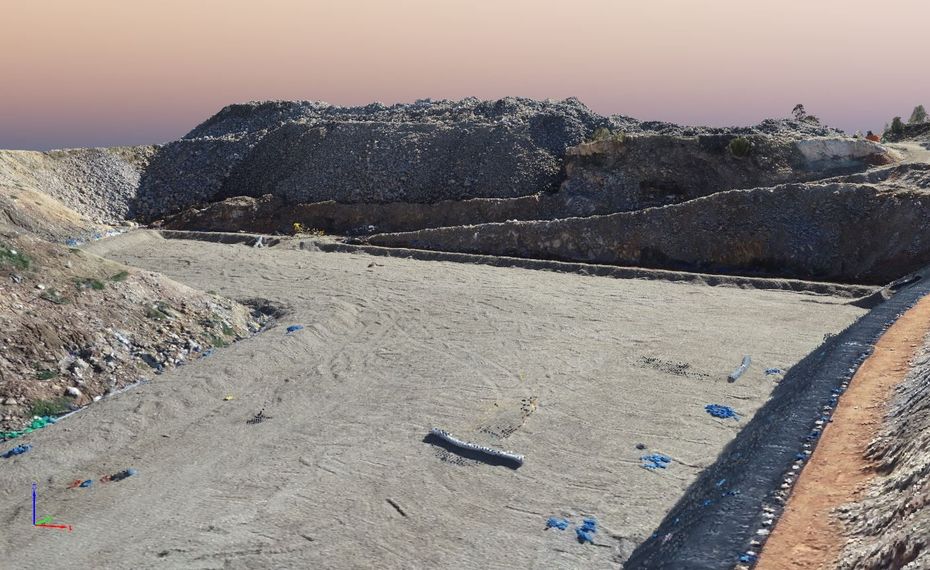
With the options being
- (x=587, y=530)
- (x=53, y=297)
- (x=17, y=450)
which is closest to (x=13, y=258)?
(x=53, y=297)

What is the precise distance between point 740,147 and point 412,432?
20261 mm

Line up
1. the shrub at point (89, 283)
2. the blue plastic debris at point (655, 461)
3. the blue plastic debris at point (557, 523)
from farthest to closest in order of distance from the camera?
the shrub at point (89, 283)
the blue plastic debris at point (655, 461)
the blue plastic debris at point (557, 523)

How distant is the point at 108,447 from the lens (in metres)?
12.0

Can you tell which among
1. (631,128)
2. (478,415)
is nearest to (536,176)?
(631,128)

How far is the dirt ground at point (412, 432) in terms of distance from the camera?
9.39 metres

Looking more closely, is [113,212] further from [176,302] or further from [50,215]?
[176,302]

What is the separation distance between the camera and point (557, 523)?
9609mm

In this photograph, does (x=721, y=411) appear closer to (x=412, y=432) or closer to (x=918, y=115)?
(x=412, y=432)

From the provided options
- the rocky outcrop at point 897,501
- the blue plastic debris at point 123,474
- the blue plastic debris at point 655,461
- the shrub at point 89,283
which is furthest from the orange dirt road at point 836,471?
the shrub at point 89,283

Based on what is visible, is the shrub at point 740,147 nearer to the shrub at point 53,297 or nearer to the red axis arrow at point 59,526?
the shrub at point 53,297

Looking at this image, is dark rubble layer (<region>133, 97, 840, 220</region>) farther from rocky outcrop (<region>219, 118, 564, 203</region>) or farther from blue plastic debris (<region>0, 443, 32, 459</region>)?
blue plastic debris (<region>0, 443, 32, 459</region>)

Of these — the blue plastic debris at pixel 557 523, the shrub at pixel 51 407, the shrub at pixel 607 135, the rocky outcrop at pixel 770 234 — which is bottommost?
→ the shrub at pixel 51 407

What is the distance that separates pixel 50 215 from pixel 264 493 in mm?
21020

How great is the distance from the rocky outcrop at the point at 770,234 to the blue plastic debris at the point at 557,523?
14869mm
